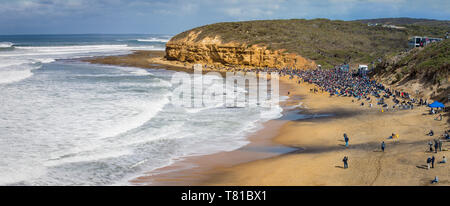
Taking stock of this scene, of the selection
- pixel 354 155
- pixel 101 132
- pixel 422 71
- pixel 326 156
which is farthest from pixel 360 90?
pixel 101 132

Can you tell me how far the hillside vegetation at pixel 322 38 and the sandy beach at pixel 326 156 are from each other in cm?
3598

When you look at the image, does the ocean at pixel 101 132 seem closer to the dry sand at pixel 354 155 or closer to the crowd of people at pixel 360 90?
the dry sand at pixel 354 155

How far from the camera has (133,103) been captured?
29.4 meters

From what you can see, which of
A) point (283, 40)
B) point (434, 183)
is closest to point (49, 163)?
point (434, 183)

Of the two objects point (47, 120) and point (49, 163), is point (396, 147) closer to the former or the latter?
point (49, 163)

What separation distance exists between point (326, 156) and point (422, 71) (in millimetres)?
21697

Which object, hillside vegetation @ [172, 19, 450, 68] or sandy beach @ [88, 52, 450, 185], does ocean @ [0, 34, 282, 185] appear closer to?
sandy beach @ [88, 52, 450, 185]

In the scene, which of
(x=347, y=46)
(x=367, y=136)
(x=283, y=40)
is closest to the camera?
(x=367, y=136)

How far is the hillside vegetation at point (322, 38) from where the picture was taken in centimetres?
6197

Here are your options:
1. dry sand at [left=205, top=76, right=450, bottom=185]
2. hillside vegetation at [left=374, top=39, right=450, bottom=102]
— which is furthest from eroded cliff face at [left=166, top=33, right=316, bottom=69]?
dry sand at [left=205, top=76, right=450, bottom=185]

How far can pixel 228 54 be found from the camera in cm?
6444

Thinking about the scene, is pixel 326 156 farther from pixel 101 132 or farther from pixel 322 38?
pixel 322 38
